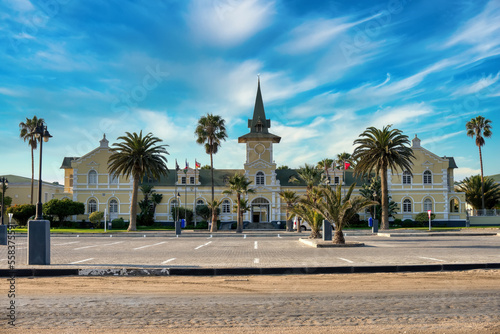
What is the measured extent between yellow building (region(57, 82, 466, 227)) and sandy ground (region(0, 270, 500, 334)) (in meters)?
49.6

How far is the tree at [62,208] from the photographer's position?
54.2 m

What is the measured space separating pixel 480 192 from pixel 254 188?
126 feet

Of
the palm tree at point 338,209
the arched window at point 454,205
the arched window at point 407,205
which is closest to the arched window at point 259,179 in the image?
the arched window at point 407,205

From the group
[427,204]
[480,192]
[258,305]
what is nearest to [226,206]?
[427,204]

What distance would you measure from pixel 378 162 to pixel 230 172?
25608 millimetres

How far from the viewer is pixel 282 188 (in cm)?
6278

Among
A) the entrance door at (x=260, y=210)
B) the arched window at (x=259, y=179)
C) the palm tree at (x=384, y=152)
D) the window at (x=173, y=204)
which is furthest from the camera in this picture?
the arched window at (x=259, y=179)

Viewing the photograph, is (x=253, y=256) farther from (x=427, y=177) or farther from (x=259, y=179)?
(x=427, y=177)

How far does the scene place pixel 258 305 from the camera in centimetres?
730

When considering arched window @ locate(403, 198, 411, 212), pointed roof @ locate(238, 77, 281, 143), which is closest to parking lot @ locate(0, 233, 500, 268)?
arched window @ locate(403, 198, 411, 212)

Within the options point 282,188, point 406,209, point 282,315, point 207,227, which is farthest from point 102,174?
point 282,315

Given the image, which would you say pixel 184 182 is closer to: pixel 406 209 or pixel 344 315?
pixel 406 209

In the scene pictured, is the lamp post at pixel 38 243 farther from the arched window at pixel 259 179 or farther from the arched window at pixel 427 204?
the arched window at pixel 427 204

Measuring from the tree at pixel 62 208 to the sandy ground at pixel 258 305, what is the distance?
47.9 meters
